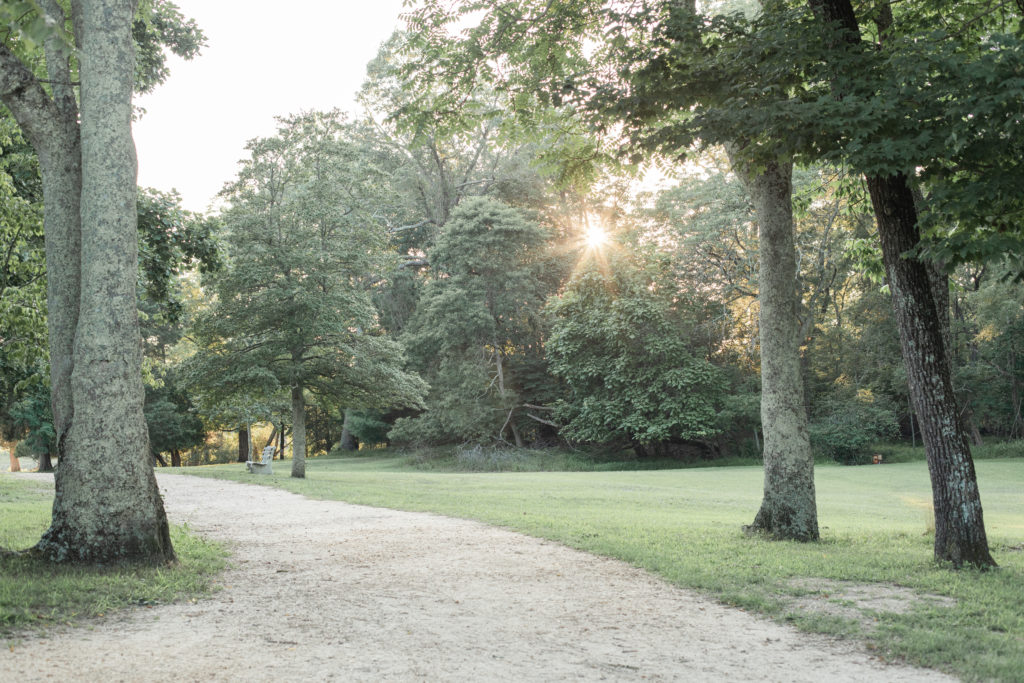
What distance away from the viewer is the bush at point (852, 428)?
101 ft

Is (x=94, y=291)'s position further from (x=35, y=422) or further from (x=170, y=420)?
(x=170, y=420)

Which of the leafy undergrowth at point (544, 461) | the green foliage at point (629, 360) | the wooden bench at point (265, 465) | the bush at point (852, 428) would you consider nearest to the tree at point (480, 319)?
the leafy undergrowth at point (544, 461)

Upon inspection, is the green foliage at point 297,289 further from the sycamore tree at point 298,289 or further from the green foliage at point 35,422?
the green foliage at point 35,422

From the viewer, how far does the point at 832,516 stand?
13359mm

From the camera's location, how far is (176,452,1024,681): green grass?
5.30 metres

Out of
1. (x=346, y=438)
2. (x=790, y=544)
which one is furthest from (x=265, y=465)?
(x=346, y=438)

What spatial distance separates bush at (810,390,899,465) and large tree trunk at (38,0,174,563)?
28.4 meters

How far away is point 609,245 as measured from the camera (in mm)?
33000

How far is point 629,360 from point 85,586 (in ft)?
87.5

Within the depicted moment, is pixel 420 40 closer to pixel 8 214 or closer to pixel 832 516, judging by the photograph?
pixel 8 214

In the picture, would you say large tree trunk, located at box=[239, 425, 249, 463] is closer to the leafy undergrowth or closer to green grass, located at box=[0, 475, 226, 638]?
the leafy undergrowth

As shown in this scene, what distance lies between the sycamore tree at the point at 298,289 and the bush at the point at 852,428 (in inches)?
709

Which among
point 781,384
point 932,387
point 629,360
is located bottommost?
point 932,387

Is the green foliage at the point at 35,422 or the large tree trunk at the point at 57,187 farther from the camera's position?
the green foliage at the point at 35,422
